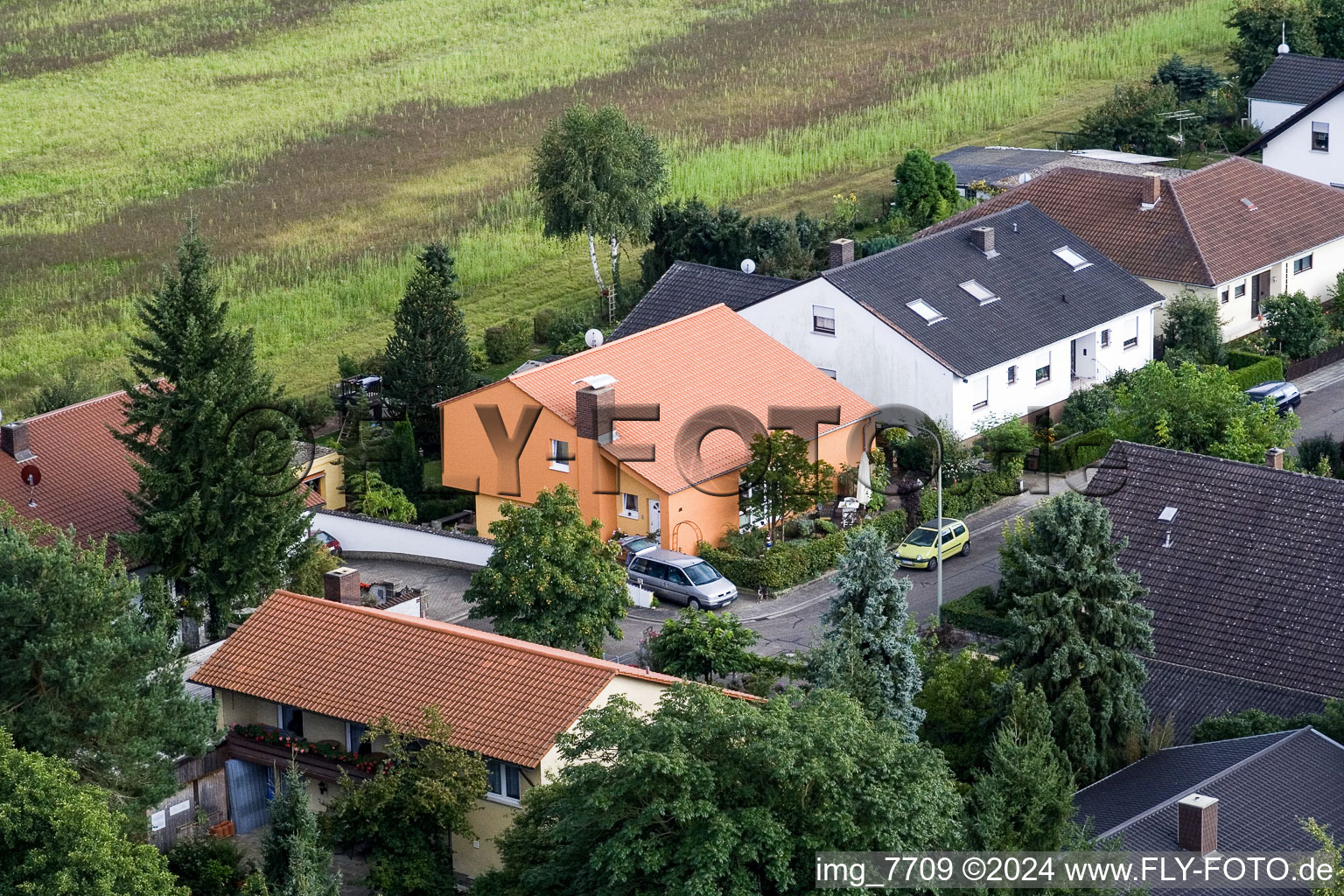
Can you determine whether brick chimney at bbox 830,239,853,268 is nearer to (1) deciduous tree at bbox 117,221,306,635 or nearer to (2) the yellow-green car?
(2) the yellow-green car

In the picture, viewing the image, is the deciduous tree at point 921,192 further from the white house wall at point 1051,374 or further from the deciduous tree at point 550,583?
the deciduous tree at point 550,583

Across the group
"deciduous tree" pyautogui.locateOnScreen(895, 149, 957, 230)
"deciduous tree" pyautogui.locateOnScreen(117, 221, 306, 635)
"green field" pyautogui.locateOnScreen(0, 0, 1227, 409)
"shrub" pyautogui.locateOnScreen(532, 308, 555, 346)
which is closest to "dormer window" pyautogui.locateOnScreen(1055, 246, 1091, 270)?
"deciduous tree" pyautogui.locateOnScreen(895, 149, 957, 230)

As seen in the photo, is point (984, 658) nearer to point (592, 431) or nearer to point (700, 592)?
point (700, 592)

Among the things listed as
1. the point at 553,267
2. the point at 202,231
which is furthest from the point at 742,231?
the point at 202,231

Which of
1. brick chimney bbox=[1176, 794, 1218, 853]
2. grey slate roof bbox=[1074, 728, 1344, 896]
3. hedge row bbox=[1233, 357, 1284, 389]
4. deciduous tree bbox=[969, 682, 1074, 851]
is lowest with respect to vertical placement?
hedge row bbox=[1233, 357, 1284, 389]

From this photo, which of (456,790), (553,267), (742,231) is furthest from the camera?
(553,267)
